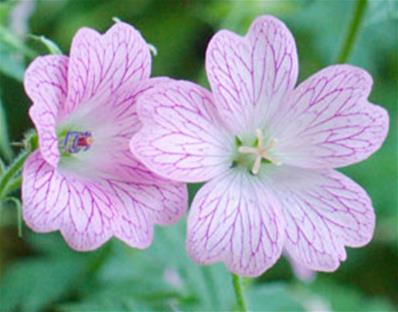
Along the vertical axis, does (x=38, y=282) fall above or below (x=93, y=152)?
A: below

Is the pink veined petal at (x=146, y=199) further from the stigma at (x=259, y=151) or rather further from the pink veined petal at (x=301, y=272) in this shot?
the pink veined petal at (x=301, y=272)

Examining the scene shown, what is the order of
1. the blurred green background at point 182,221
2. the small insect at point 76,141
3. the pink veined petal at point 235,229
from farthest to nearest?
1. the blurred green background at point 182,221
2. the small insect at point 76,141
3. the pink veined petal at point 235,229

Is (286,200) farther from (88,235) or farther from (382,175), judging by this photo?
(382,175)

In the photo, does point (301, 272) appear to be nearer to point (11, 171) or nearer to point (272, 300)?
point (272, 300)

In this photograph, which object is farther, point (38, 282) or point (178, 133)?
point (38, 282)

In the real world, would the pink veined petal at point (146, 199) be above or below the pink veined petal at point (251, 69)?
below

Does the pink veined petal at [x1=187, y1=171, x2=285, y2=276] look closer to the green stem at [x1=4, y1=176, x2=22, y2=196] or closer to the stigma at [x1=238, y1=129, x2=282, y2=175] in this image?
the stigma at [x1=238, y1=129, x2=282, y2=175]

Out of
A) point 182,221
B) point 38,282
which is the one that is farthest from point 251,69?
point 38,282

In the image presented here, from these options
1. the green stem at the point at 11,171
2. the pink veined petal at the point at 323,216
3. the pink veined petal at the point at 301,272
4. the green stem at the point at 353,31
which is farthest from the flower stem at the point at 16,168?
the pink veined petal at the point at 301,272
